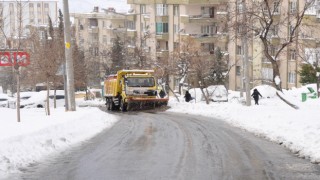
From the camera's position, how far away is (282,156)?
394 inches

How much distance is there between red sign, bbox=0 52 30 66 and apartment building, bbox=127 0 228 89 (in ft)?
129

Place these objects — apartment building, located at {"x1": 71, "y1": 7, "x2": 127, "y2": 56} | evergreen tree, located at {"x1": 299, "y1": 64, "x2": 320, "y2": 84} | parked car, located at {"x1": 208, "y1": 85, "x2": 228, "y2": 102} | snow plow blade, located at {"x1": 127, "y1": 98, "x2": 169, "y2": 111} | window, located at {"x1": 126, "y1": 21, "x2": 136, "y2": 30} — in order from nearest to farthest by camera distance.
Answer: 1. snow plow blade, located at {"x1": 127, "y1": 98, "x2": 169, "y2": 111}
2. parked car, located at {"x1": 208, "y1": 85, "x2": 228, "y2": 102}
3. evergreen tree, located at {"x1": 299, "y1": 64, "x2": 320, "y2": 84}
4. window, located at {"x1": 126, "y1": 21, "x2": 136, "y2": 30}
5. apartment building, located at {"x1": 71, "y1": 7, "x2": 127, "y2": 56}

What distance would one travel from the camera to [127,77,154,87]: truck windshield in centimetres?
3125

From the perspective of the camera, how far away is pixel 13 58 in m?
16.8

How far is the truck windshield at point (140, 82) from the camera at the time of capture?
1230 inches

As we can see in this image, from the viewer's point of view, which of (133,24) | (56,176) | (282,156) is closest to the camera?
(56,176)

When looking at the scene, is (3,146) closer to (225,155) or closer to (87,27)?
(225,155)

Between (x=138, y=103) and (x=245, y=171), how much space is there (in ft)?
76.1

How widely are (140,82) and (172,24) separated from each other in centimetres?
3547

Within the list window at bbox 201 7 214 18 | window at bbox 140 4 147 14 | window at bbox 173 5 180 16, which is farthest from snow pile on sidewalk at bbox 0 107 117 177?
window at bbox 140 4 147 14

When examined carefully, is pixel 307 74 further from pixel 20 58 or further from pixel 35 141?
pixel 35 141

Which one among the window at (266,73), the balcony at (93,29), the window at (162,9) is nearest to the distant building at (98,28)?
the balcony at (93,29)

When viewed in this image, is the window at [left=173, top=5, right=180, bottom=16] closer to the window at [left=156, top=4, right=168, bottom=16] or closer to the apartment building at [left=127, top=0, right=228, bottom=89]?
the apartment building at [left=127, top=0, right=228, bottom=89]

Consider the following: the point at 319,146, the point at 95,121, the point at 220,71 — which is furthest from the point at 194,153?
the point at 220,71
